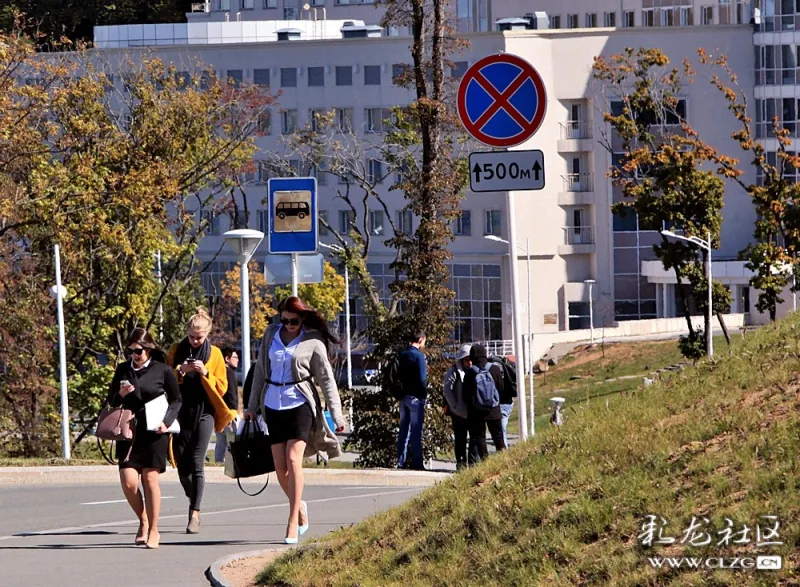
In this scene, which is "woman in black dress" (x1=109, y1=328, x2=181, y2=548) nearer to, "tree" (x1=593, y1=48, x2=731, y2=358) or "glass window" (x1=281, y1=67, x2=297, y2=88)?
"tree" (x1=593, y1=48, x2=731, y2=358)

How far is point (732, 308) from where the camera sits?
274ft

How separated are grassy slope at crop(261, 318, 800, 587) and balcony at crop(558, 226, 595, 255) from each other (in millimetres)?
76021

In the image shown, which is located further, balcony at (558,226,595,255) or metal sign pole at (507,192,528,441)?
balcony at (558,226,595,255)

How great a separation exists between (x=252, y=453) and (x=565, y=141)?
73783mm

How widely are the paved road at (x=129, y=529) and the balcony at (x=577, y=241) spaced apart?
69.0m

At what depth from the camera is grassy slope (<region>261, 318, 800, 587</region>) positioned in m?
7.47

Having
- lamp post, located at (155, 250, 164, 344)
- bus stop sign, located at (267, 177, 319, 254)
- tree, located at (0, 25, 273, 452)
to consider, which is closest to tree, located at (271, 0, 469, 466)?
tree, located at (0, 25, 273, 452)

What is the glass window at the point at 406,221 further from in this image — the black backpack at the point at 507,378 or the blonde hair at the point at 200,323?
the blonde hair at the point at 200,323

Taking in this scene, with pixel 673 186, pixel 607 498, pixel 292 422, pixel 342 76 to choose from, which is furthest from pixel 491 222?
pixel 607 498

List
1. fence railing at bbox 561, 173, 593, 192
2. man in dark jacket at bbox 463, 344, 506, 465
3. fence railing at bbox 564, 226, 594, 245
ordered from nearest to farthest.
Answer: man in dark jacket at bbox 463, 344, 506, 465 → fence railing at bbox 561, 173, 593, 192 → fence railing at bbox 564, 226, 594, 245

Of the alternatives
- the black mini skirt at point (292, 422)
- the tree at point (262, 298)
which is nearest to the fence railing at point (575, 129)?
the tree at point (262, 298)

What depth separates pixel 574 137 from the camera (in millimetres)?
85125

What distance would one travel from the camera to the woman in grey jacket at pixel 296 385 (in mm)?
11422

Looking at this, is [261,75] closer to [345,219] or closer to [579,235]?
[345,219]
